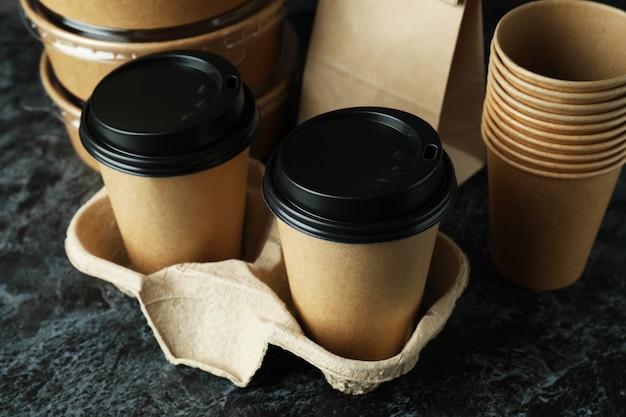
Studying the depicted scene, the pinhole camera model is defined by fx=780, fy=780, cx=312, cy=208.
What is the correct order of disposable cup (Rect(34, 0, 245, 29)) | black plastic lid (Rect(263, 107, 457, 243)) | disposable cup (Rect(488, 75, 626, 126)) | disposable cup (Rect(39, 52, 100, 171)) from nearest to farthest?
black plastic lid (Rect(263, 107, 457, 243)), disposable cup (Rect(488, 75, 626, 126)), disposable cup (Rect(34, 0, 245, 29)), disposable cup (Rect(39, 52, 100, 171))

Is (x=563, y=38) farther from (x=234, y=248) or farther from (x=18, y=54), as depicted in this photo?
(x=18, y=54)

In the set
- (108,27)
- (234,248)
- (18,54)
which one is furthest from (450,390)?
(18,54)

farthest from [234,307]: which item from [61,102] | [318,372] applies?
[61,102]

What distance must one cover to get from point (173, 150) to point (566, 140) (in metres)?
0.54

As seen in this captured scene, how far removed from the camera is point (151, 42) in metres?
1.32

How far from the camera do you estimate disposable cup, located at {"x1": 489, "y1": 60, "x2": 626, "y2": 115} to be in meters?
1.04

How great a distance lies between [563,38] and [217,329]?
70cm

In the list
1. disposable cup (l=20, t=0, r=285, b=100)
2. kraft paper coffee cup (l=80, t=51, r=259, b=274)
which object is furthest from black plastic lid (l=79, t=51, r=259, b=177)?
disposable cup (l=20, t=0, r=285, b=100)

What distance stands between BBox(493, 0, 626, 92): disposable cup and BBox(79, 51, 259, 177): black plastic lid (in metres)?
0.40

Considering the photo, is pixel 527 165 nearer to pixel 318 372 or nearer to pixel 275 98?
pixel 318 372

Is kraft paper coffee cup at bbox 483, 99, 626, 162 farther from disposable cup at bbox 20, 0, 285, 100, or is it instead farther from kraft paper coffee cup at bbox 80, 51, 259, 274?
disposable cup at bbox 20, 0, 285, 100

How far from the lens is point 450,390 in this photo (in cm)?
116

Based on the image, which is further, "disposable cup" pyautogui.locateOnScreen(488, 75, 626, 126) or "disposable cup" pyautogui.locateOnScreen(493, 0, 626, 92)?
"disposable cup" pyautogui.locateOnScreen(493, 0, 626, 92)

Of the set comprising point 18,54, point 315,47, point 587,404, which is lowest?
point 18,54
